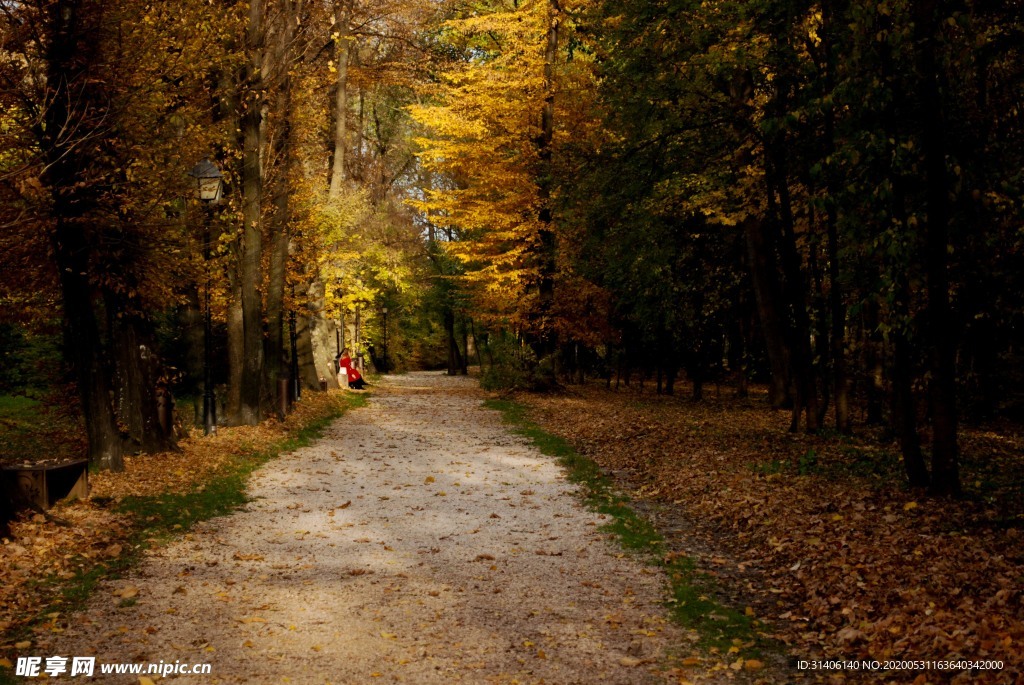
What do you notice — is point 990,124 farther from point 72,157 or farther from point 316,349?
point 316,349

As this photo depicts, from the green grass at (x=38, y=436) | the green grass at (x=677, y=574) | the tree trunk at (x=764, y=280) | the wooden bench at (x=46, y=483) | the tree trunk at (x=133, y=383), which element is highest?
the tree trunk at (x=764, y=280)

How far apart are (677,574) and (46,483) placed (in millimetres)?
6389

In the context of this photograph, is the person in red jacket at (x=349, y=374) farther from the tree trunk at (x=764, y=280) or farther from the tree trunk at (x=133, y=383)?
the tree trunk at (x=133, y=383)

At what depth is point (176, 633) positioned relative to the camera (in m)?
5.84

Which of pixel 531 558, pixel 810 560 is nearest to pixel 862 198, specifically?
pixel 810 560

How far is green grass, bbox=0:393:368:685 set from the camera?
6391mm

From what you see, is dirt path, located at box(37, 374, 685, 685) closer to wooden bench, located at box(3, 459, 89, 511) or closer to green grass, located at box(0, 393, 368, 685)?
green grass, located at box(0, 393, 368, 685)

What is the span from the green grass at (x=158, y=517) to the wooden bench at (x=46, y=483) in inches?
20.2

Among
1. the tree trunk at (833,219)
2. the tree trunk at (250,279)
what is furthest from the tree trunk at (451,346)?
the tree trunk at (833,219)

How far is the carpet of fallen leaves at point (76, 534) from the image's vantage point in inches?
251

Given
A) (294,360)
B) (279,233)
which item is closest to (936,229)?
(279,233)

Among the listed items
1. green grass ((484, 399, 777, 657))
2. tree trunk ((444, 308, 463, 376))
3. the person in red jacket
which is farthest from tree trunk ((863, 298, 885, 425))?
tree trunk ((444, 308, 463, 376))

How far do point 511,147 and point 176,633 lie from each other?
23361 mm

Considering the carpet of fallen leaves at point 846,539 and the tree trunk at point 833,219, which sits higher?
the tree trunk at point 833,219
